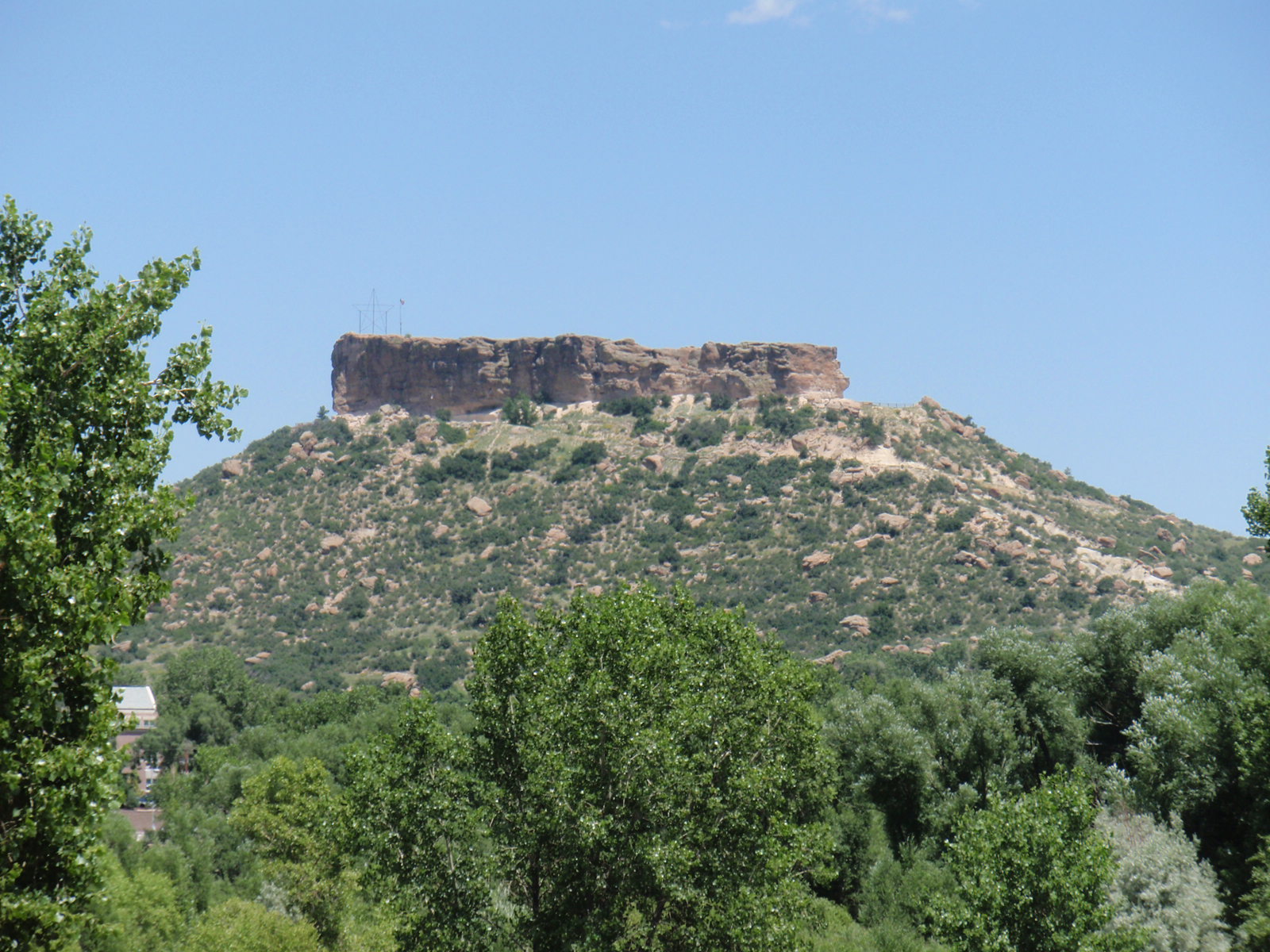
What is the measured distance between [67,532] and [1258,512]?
101ft

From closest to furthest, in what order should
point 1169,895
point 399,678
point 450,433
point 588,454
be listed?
point 1169,895, point 399,678, point 588,454, point 450,433

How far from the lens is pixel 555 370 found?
145375 millimetres

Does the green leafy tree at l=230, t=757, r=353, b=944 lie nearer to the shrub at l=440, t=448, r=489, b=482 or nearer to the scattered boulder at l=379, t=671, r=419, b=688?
the scattered boulder at l=379, t=671, r=419, b=688

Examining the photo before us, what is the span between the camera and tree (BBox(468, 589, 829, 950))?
23.2 meters

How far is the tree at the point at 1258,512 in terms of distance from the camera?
1289 inches

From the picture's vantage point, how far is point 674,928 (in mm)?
24781

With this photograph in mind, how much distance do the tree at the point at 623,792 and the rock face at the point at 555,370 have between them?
115737 millimetres

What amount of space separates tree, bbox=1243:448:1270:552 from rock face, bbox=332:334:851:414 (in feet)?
353

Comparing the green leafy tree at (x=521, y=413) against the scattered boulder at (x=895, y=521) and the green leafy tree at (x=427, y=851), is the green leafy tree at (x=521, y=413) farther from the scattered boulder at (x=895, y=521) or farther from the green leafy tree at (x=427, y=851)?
the green leafy tree at (x=427, y=851)

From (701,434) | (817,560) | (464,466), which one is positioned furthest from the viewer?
(701,434)

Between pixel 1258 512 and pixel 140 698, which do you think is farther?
pixel 140 698

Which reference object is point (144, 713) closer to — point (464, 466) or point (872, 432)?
point (464, 466)

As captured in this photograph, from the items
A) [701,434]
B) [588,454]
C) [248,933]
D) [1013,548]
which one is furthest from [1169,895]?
[701,434]

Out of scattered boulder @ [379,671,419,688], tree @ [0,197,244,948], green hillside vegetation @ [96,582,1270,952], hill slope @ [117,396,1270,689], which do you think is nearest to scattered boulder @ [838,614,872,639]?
hill slope @ [117,396,1270,689]
